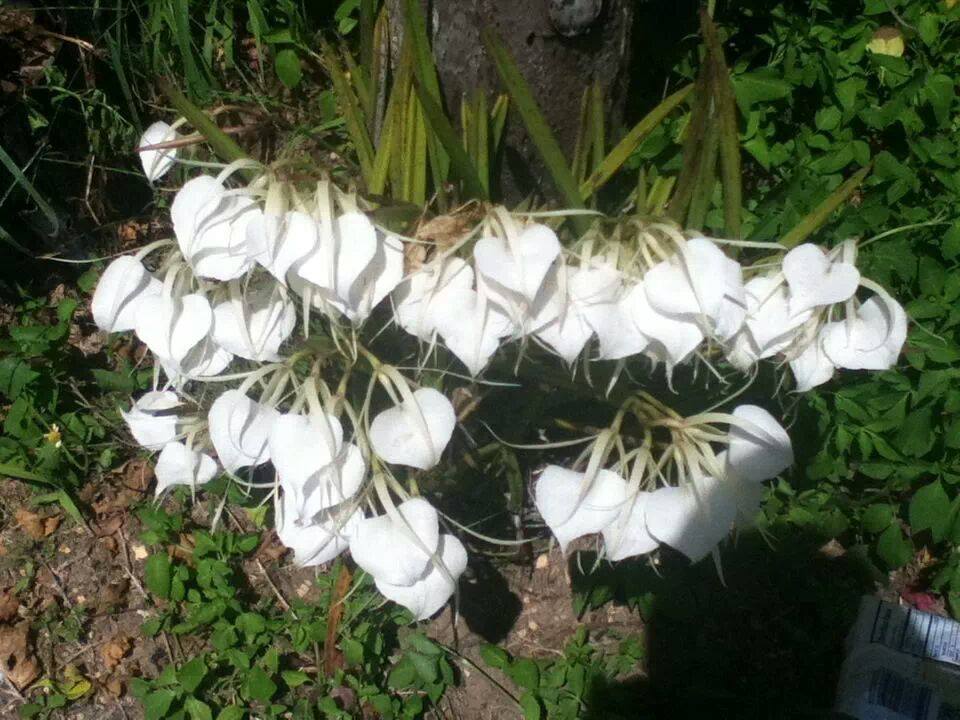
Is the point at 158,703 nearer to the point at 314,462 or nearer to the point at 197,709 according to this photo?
the point at 197,709

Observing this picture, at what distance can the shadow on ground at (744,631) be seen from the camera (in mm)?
1472

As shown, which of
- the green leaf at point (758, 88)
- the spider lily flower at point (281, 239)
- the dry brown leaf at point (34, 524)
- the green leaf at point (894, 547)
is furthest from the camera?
the dry brown leaf at point (34, 524)

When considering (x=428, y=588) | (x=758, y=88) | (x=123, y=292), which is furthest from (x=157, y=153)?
(x=758, y=88)

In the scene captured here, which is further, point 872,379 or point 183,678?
point 183,678

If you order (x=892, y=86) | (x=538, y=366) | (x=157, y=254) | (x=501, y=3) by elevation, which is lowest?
(x=157, y=254)

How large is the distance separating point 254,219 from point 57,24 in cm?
122

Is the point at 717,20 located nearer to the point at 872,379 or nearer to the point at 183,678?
the point at 872,379

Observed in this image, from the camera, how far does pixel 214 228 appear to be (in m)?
0.83

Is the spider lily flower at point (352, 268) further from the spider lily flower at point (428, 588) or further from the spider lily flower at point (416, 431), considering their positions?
the spider lily flower at point (428, 588)

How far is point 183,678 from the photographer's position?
1.45 meters

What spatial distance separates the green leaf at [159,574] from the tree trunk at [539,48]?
0.89m

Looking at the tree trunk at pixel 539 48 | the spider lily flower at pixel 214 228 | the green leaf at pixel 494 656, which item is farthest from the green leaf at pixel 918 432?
the spider lily flower at pixel 214 228

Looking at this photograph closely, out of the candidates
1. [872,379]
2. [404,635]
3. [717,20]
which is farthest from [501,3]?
[404,635]

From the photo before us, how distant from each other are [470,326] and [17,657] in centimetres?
120
